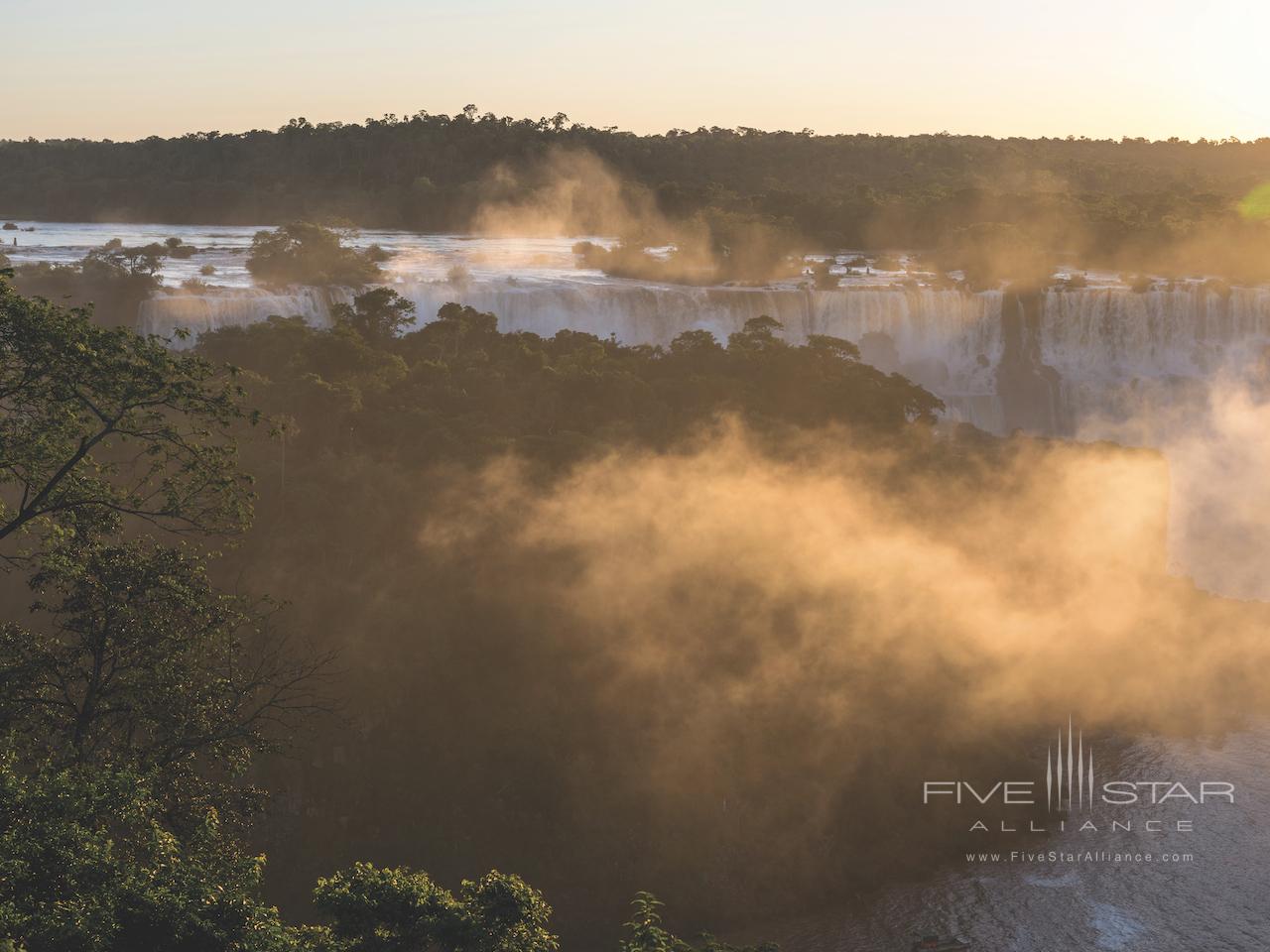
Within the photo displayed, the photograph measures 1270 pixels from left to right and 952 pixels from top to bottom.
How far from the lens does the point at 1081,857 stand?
37531 mm

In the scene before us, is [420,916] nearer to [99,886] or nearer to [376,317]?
[99,886]

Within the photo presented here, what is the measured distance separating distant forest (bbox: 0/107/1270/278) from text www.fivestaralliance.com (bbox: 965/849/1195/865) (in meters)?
69.2

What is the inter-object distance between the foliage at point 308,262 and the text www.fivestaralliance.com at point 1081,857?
47356 mm

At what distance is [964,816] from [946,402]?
4198 centimetres

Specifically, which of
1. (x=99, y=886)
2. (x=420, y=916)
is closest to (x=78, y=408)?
(x=99, y=886)

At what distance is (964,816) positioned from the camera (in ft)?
131

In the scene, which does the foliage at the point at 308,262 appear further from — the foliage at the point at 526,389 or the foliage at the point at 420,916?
the foliage at the point at 420,916

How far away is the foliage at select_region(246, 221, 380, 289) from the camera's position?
74188 mm

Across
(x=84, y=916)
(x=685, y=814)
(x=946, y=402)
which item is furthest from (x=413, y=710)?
(x=946, y=402)

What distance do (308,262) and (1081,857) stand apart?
52727 mm

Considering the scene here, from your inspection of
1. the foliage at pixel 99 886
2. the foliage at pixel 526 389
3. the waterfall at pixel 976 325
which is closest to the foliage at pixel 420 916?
the foliage at pixel 99 886

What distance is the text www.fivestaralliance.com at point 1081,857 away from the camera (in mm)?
37125

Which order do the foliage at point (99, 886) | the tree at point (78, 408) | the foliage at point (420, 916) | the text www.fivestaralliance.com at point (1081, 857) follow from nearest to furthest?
the foliage at point (99, 886) < the foliage at point (420, 916) < the tree at point (78, 408) < the text www.fivestaralliance.com at point (1081, 857)

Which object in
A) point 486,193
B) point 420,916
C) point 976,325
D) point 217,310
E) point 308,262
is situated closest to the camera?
point 420,916
